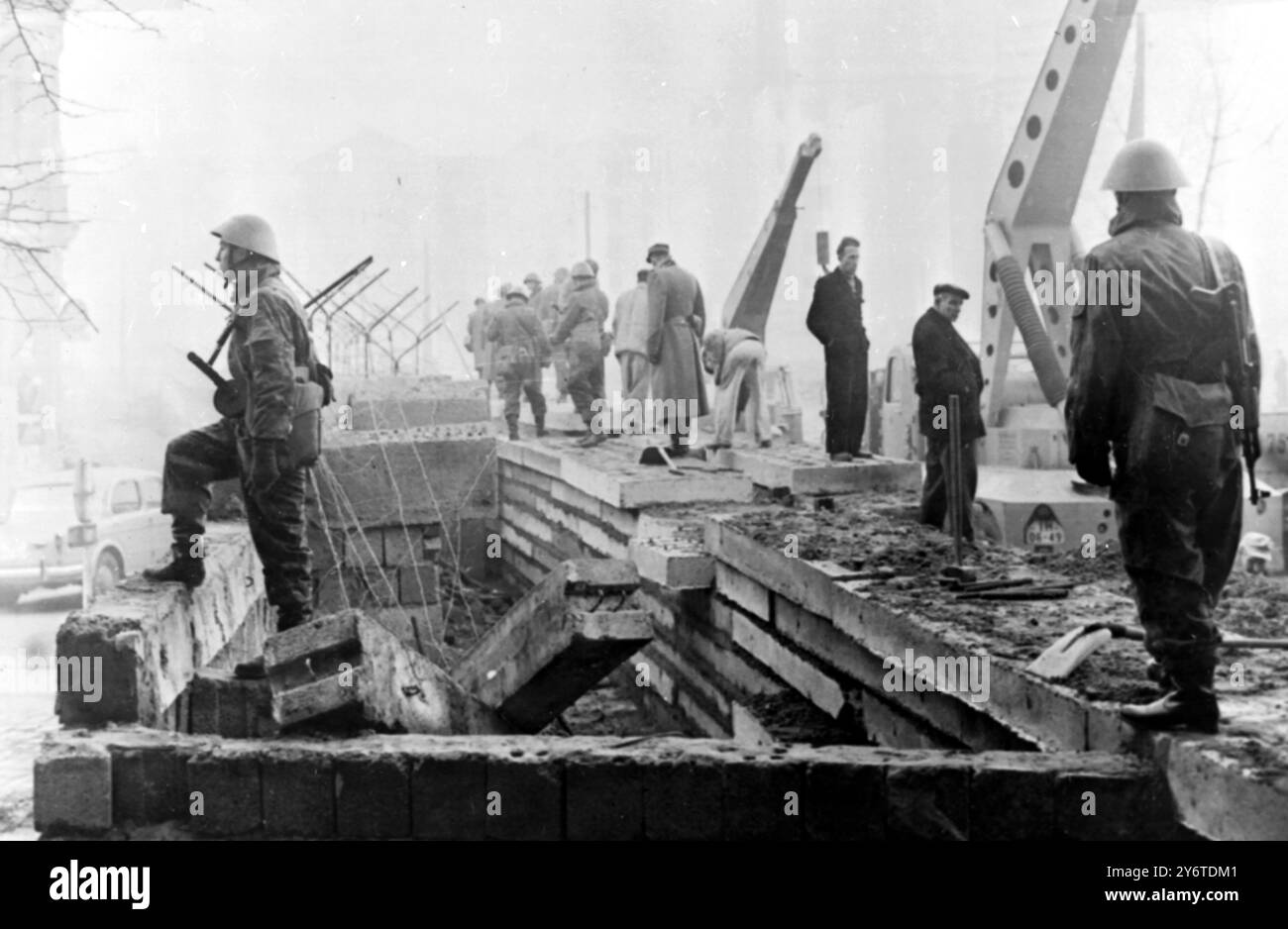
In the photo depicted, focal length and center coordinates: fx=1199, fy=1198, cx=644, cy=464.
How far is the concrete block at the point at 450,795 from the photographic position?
3.93 meters

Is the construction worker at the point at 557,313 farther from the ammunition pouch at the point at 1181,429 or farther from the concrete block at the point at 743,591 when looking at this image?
the ammunition pouch at the point at 1181,429

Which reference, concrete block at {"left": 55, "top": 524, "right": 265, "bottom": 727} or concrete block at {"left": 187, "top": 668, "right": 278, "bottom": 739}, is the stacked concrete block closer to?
concrete block at {"left": 55, "top": 524, "right": 265, "bottom": 727}

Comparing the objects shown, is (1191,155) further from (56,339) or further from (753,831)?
(56,339)

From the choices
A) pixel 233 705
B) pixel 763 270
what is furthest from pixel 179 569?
pixel 763 270

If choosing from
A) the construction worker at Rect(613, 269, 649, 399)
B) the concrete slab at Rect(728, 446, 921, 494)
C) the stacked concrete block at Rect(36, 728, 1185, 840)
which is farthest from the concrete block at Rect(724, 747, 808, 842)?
the construction worker at Rect(613, 269, 649, 399)

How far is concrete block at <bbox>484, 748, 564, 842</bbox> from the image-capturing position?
12.7 ft

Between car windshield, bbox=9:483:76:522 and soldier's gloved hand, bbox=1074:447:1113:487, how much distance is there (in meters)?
12.7

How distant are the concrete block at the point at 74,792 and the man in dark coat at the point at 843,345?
602 centimetres

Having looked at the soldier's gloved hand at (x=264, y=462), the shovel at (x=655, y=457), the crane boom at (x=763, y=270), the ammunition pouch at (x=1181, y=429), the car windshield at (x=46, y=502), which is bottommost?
the car windshield at (x=46, y=502)

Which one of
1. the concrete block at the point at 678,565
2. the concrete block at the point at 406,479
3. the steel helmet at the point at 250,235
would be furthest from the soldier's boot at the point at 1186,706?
the concrete block at the point at 406,479

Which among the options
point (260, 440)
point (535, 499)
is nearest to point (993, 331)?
point (535, 499)

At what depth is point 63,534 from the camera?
13.5 meters

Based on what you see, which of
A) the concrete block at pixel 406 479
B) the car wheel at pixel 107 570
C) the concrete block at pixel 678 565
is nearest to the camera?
the concrete block at pixel 678 565

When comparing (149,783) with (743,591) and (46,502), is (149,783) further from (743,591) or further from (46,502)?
(46,502)
